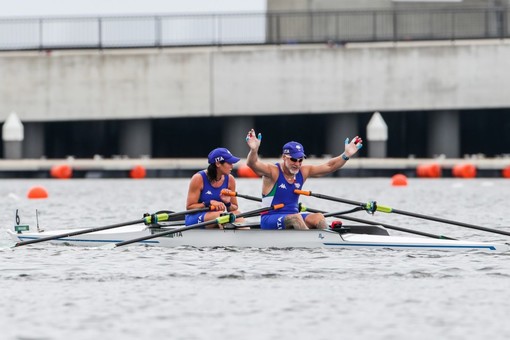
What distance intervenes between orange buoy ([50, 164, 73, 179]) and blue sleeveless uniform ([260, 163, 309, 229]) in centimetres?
2762

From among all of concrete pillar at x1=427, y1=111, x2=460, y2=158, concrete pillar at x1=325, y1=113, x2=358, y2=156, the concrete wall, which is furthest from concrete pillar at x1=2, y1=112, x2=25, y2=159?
concrete pillar at x1=427, y1=111, x2=460, y2=158

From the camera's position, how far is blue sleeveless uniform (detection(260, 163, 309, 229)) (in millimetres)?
18750

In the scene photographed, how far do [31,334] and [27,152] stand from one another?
4177 cm

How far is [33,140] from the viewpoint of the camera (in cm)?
5266

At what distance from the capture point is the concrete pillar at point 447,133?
2025 inches

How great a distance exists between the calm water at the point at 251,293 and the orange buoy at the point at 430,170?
2144cm

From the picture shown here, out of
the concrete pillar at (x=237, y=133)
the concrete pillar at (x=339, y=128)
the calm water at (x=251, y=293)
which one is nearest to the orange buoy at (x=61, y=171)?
the concrete pillar at (x=237, y=133)

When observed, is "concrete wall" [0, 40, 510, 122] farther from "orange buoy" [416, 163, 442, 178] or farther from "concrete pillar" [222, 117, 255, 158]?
"orange buoy" [416, 163, 442, 178]

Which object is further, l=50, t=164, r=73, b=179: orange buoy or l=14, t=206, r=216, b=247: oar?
l=50, t=164, r=73, b=179: orange buoy

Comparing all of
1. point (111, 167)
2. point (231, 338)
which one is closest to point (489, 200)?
point (111, 167)

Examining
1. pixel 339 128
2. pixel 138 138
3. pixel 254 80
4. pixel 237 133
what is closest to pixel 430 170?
pixel 339 128

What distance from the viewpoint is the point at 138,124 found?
52.4 metres

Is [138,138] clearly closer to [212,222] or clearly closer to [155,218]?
[155,218]

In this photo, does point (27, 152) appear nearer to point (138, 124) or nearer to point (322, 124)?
point (138, 124)
